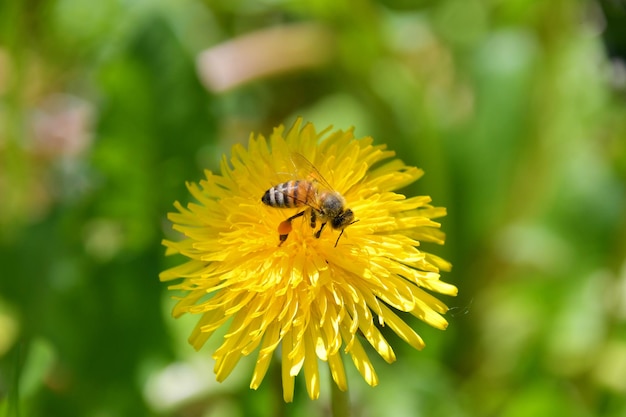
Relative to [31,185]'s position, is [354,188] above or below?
above

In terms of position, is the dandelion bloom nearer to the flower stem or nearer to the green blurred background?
the flower stem

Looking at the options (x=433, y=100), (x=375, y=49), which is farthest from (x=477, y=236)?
(x=375, y=49)

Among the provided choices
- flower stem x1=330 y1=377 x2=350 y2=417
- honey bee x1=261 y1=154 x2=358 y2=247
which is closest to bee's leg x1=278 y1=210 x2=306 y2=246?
honey bee x1=261 y1=154 x2=358 y2=247

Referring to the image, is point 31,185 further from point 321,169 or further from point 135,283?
point 321,169

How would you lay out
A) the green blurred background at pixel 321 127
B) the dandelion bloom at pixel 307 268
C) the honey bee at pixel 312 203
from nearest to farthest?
the dandelion bloom at pixel 307 268 → the honey bee at pixel 312 203 → the green blurred background at pixel 321 127

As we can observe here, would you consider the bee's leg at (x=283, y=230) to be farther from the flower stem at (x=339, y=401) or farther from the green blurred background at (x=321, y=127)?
the green blurred background at (x=321, y=127)

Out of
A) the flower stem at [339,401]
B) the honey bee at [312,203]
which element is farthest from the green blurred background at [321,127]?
the honey bee at [312,203]
